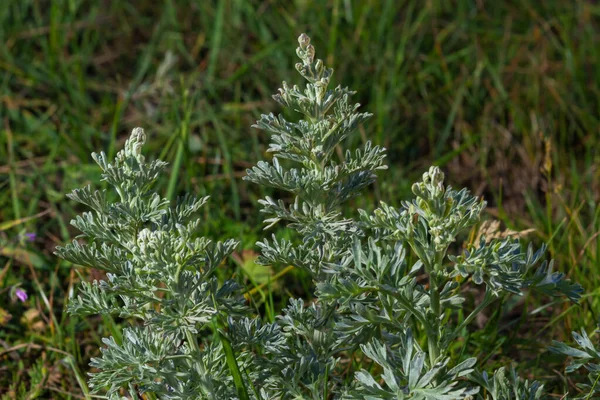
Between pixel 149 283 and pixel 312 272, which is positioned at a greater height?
pixel 149 283

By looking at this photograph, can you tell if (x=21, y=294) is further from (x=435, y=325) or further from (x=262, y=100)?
(x=262, y=100)

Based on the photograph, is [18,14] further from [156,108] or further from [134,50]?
[156,108]

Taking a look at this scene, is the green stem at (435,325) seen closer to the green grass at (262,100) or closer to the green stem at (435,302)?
the green stem at (435,302)

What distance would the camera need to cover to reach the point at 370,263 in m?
1.83

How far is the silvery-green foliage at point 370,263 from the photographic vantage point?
71.4 inches

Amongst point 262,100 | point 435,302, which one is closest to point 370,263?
point 435,302

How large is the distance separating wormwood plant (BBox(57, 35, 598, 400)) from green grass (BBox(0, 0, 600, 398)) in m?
1.10

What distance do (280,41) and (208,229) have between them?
4.93 feet

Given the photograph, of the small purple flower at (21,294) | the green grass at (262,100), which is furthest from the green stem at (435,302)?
the small purple flower at (21,294)

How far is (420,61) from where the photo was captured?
4668 millimetres

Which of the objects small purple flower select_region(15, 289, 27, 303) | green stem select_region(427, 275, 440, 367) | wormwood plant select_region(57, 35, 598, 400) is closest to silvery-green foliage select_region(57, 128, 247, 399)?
wormwood plant select_region(57, 35, 598, 400)

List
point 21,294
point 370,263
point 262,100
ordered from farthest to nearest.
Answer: point 262,100 < point 21,294 < point 370,263

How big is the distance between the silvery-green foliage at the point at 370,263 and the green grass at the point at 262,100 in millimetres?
1100

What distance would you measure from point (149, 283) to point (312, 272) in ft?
1.37
